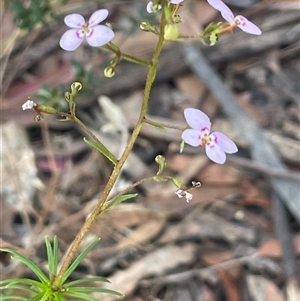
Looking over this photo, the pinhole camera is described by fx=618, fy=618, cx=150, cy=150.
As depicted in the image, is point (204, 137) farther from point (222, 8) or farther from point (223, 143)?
point (222, 8)

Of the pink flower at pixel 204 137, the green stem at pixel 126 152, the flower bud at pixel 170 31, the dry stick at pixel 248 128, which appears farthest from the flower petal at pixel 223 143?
the dry stick at pixel 248 128

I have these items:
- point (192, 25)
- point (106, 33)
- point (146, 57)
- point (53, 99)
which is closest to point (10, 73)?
point (53, 99)

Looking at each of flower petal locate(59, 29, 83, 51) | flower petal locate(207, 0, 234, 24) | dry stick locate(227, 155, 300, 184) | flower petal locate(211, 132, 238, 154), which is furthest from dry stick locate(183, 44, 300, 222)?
flower petal locate(59, 29, 83, 51)

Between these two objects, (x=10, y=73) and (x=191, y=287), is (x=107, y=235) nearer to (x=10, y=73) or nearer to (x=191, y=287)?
(x=191, y=287)

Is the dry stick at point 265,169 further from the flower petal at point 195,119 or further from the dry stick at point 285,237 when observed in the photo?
the flower petal at point 195,119

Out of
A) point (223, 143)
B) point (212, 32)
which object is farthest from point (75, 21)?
point (223, 143)

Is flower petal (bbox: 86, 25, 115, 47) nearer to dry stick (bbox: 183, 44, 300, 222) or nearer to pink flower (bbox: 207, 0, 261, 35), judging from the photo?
pink flower (bbox: 207, 0, 261, 35)
